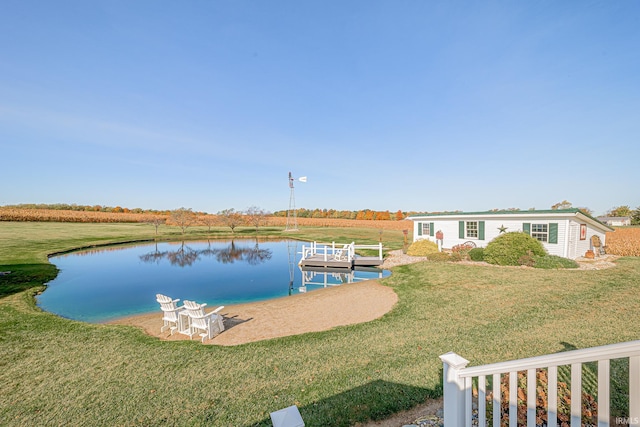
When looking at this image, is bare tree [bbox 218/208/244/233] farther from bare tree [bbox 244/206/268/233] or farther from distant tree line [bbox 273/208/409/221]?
distant tree line [bbox 273/208/409/221]

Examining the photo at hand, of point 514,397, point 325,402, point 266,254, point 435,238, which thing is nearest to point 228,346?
point 325,402

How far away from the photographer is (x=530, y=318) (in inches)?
302

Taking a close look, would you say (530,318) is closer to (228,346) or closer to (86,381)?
(228,346)

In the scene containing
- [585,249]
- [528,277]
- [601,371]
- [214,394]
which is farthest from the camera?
[585,249]

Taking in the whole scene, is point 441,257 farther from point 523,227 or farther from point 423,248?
point 523,227

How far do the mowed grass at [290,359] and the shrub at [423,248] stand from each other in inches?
411

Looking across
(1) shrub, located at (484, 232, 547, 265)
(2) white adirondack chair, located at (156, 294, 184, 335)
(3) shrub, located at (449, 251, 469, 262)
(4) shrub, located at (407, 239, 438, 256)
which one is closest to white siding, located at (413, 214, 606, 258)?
(4) shrub, located at (407, 239, 438, 256)

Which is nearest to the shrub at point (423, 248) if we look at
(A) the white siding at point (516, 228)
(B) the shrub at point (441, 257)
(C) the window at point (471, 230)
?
(A) the white siding at point (516, 228)

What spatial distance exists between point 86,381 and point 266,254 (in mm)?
22345

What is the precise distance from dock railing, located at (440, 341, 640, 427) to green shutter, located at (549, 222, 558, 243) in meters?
17.6

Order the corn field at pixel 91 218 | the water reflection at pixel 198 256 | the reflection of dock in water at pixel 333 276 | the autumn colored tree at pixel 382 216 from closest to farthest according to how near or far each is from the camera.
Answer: the reflection of dock in water at pixel 333 276 → the water reflection at pixel 198 256 → the corn field at pixel 91 218 → the autumn colored tree at pixel 382 216

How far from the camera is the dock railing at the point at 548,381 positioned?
1.60m

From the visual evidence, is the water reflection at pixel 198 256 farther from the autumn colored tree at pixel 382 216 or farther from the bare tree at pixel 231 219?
the autumn colored tree at pixel 382 216

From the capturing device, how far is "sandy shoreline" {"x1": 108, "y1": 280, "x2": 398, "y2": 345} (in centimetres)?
816
